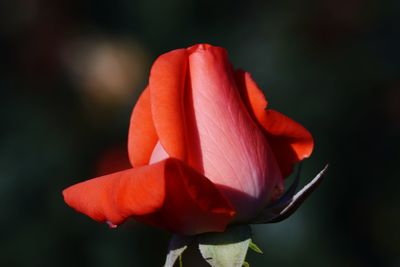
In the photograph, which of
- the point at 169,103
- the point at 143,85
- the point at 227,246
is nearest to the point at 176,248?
the point at 227,246

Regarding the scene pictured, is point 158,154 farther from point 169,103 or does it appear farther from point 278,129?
point 278,129

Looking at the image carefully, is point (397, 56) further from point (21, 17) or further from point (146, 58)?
point (21, 17)

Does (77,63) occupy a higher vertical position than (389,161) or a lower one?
higher

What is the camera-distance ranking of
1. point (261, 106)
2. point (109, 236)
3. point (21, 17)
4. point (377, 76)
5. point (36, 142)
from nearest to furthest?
point (261, 106) < point (109, 236) < point (36, 142) < point (377, 76) < point (21, 17)

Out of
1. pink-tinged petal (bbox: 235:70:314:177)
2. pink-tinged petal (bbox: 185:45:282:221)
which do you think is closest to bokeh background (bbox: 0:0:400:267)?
pink-tinged petal (bbox: 235:70:314:177)

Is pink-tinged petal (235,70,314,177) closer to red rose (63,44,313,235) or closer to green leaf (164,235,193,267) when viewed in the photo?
red rose (63,44,313,235)

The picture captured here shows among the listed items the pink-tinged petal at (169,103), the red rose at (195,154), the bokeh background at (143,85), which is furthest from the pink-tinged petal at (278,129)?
the bokeh background at (143,85)

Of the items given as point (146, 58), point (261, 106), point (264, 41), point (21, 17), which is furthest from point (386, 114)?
point (261, 106)
